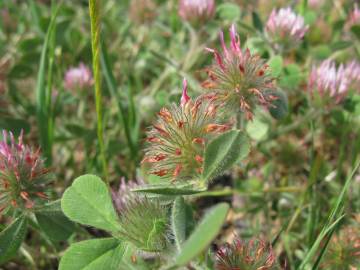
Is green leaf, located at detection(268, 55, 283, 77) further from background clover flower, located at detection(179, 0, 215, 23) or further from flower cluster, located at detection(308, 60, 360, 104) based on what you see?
background clover flower, located at detection(179, 0, 215, 23)

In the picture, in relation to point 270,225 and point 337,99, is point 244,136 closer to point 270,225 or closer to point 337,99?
point 337,99

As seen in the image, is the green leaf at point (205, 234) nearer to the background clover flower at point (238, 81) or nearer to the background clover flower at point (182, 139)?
the background clover flower at point (182, 139)

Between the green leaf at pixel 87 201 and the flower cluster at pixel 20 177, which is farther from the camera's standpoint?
the flower cluster at pixel 20 177

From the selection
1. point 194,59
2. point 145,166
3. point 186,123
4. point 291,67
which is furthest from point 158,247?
point 194,59

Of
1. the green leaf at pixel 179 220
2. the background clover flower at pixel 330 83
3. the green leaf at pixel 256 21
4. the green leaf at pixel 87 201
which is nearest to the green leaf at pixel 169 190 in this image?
the green leaf at pixel 179 220

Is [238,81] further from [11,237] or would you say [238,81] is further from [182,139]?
[11,237]

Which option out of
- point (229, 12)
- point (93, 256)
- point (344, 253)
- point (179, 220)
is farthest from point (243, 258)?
point (229, 12)
